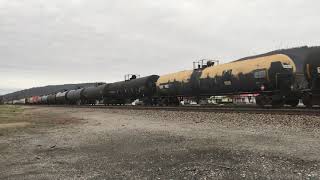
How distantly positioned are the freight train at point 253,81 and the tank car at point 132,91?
0.11 meters

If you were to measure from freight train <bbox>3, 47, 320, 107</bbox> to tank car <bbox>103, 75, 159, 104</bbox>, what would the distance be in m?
0.11

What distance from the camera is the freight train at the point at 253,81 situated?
21828 millimetres

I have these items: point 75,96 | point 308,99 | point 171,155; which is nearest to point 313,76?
point 308,99

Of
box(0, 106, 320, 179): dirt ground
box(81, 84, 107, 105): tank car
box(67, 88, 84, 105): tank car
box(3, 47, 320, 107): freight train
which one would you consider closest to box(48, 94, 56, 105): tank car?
box(67, 88, 84, 105): tank car

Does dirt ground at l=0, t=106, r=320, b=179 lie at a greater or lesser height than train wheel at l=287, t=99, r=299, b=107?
lesser

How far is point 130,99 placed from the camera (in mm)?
45375

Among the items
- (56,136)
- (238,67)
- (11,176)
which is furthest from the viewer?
(238,67)

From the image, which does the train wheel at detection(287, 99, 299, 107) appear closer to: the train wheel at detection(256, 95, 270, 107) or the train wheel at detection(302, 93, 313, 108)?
the train wheel at detection(256, 95, 270, 107)

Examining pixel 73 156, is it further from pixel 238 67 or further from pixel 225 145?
pixel 238 67

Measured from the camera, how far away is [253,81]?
2512 centimetres

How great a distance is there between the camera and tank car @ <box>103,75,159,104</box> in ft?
133

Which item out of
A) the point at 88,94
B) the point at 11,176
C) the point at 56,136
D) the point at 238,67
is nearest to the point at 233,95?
the point at 238,67

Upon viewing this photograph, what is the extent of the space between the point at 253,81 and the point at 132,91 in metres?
20.2

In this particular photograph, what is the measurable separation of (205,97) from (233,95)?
165 inches
